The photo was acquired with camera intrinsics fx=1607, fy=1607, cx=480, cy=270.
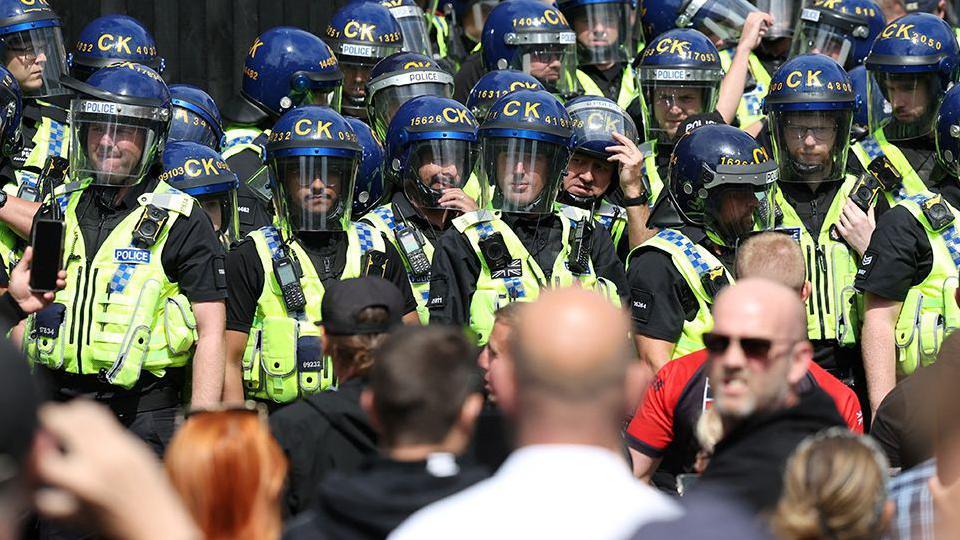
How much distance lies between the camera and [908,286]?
6.79 meters

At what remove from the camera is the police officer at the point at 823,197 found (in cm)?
712

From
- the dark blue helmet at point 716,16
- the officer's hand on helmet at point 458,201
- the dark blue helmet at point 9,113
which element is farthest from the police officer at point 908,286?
the dark blue helmet at point 9,113

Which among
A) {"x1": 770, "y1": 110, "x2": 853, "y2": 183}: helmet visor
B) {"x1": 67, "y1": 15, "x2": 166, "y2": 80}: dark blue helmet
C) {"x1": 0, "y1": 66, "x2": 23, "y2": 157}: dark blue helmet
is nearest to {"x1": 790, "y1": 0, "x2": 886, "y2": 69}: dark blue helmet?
{"x1": 770, "y1": 110, "x2": 853, "y2": 183}: helmet visor

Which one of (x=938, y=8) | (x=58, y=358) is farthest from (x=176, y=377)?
(x=938, y=8)

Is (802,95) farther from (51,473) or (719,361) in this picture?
(51,473)

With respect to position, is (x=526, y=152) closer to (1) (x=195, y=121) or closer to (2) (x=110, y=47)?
(1) (x=195, y=121)

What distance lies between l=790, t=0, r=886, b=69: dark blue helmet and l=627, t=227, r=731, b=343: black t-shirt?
11.2ft

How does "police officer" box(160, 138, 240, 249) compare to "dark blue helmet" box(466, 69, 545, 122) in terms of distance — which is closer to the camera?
"police officer" box(160, 138, 240, 249)

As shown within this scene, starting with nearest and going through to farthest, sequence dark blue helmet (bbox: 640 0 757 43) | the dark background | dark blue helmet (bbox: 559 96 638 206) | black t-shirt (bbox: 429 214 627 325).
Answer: black t-shirt (bbox: 429 214 627 325) → dark blue helmet (bbox: 559 96 638 206) → dark blue helmet (bbox: 640 0 757 43) → the dark background

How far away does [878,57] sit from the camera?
319 inches

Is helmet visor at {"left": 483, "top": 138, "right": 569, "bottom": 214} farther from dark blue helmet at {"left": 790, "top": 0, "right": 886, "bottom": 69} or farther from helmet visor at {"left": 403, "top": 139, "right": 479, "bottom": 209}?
dark blue helmet at {"left": 790, "top": 0, "right": 886, "bottom": 69}

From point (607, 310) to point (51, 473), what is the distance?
126 cm

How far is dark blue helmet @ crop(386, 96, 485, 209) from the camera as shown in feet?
24.4

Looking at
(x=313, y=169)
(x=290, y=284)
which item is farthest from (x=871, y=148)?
(x=290, y=284)
